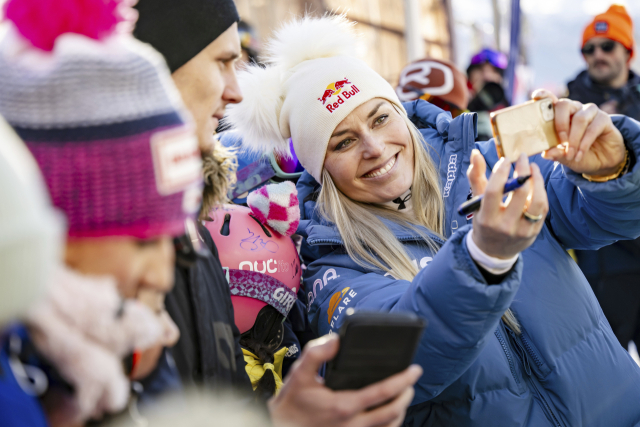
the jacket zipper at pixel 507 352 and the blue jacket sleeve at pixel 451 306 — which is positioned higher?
the blue jacket sleeve at pixel 451 306

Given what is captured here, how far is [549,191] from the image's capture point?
1.90 meters

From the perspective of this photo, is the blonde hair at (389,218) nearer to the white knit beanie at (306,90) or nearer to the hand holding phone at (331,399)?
the white knit beanie at (306,90)

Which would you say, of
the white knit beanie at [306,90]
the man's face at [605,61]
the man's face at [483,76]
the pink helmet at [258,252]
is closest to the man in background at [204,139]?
the pink helmet at [258,252]

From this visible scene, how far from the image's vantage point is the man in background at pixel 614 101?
3293mm

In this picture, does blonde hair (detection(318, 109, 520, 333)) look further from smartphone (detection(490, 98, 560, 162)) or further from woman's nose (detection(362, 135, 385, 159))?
smartphone (detection(490, 98, 560, 162))

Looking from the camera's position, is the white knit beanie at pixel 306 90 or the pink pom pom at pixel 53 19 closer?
the pink pom pom at pixel 53 19

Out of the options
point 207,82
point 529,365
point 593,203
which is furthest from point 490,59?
point 207,82

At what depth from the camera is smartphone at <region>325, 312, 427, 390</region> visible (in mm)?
876

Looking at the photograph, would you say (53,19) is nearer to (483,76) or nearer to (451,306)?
(451,306)

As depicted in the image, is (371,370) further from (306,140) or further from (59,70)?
(306,140)

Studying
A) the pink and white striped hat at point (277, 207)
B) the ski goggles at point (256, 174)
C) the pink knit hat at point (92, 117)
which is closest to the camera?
the pink knit hat at point (92, 117)

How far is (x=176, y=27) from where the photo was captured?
4.35ft

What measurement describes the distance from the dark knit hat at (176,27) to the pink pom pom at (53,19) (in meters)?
0.53

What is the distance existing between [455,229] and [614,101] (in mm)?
2429
